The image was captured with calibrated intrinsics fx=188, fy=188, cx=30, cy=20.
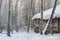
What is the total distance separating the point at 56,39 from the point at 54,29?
26.0ft

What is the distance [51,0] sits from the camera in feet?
191

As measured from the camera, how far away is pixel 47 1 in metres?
57.5

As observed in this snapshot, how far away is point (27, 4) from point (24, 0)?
2.00m

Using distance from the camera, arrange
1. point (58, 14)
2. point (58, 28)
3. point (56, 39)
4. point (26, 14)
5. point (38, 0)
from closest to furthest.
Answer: point (56, 39), point (58, 14), point (58, 28), point (26, 14), point (38, 0)

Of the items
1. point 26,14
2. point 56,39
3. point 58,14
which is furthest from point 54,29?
point 26,14

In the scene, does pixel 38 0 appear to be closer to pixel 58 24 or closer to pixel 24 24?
pixel 24 24

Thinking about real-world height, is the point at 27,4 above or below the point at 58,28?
above

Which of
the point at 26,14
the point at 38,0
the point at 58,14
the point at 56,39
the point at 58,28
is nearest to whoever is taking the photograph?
the point at 56,39

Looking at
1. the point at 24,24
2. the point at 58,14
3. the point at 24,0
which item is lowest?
the point at 24,24

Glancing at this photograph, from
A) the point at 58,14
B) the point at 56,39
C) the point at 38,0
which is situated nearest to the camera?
the point at 56,39

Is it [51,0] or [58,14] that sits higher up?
[51,0]

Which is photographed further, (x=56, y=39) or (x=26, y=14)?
(x=26, y=14)

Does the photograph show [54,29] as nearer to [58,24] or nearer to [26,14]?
[58,24]

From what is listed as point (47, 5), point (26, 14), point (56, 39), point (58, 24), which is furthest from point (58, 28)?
point (47, 5)
